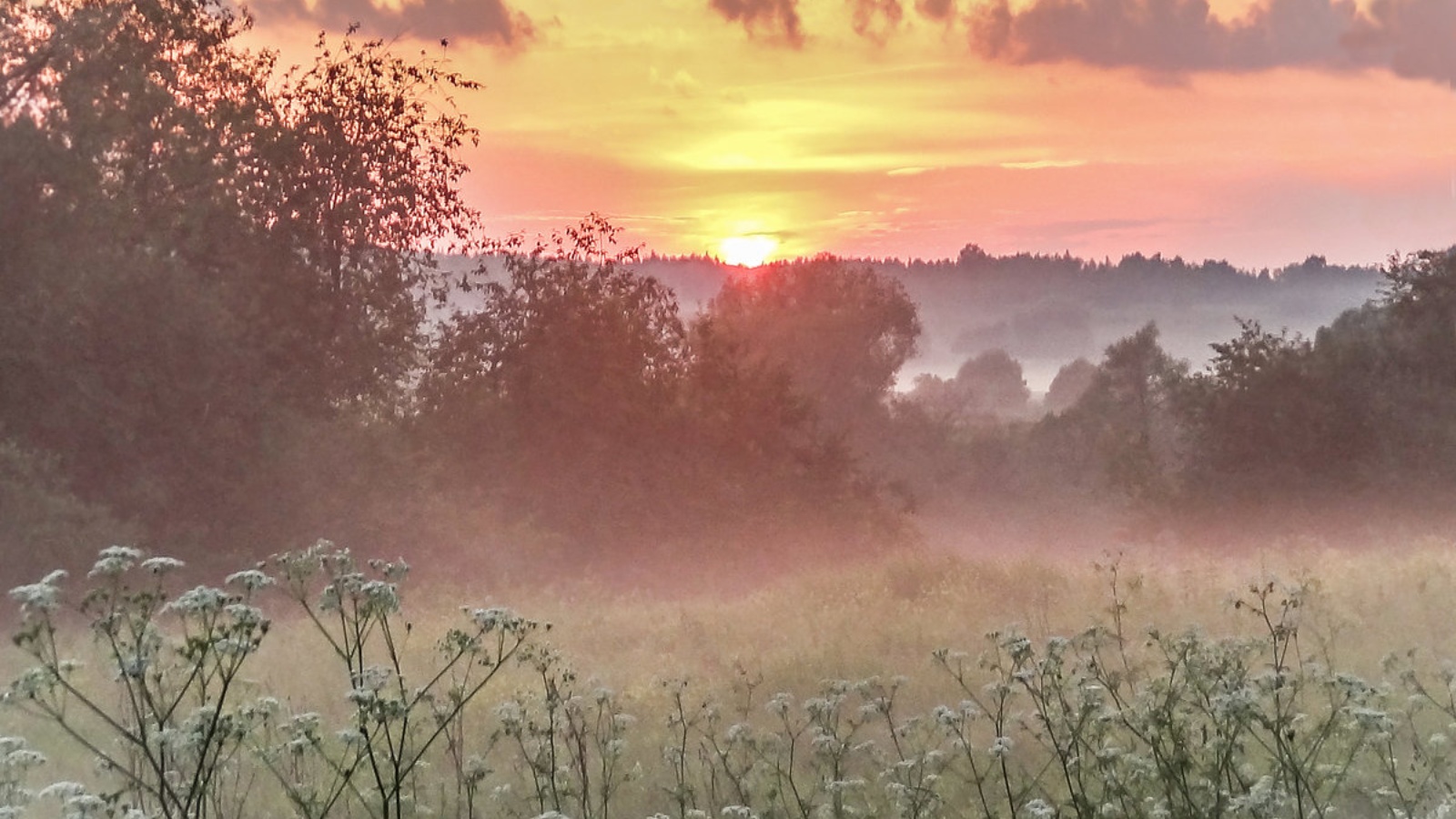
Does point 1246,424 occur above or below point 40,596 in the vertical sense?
below

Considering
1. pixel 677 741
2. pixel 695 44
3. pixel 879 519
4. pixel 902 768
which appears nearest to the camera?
pixel 902 768

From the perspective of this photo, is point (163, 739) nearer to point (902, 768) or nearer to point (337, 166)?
point (902, 768)

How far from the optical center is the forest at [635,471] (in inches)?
204

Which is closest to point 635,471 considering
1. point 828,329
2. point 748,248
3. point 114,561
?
point 828,329

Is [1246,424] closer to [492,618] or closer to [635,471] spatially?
[635,471]

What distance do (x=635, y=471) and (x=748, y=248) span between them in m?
2.43

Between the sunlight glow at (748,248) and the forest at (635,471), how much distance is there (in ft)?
0.91

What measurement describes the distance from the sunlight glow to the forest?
0.28 meters

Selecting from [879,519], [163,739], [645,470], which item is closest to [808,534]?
[879,519]

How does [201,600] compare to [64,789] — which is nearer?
[201,600]

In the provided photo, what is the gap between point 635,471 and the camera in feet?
32.4

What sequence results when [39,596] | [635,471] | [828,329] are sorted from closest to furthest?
1. [39,596]
2. [635,471]
3. [828,329]

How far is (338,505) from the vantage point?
7953 millimetres

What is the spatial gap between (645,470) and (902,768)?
6.00 metres
